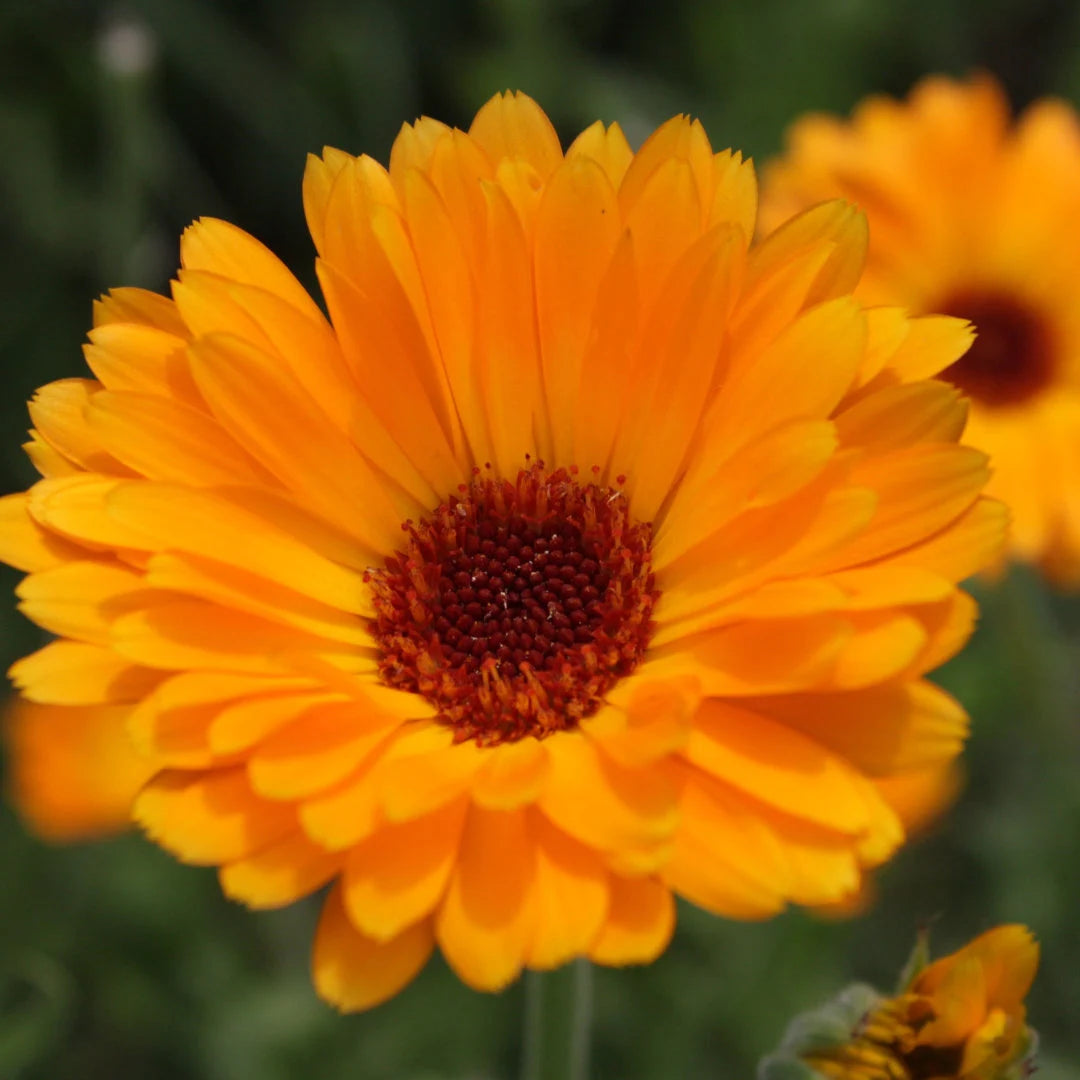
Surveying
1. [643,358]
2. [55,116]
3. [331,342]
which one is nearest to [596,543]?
[643,358]

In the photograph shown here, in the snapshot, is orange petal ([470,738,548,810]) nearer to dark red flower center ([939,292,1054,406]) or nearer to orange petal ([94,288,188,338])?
orange petal ([94,288,188,338])

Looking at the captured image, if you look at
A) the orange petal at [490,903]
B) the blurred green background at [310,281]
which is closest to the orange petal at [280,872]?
the orange petal at [490,903]

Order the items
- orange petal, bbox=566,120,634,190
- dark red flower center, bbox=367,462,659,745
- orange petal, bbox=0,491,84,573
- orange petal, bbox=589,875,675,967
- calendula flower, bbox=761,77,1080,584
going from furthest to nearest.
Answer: calendula flower, bbox=761,77,1080,584 < dark red flower center, bbox=367,462,659,745 < orange petal, bbox=566,120,634,190 < orange petal, bbox=0,491,84,573 < orange petal, bbox=589,875,675,967

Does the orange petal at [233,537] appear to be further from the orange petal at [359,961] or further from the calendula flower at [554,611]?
the orange petal at [359,961]

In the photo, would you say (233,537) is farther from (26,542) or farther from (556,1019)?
(556,1019)

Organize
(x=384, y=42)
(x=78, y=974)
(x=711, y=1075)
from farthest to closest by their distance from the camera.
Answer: (x=384, y=42) < (x=78, y=974) < (x=711, y=1075)

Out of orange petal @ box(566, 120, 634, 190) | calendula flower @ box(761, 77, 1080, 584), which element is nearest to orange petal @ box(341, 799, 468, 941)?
orange petal @ box(566, 120, 634, 190)

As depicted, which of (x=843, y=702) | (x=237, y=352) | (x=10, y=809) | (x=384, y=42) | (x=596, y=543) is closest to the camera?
(x=843, y=702)

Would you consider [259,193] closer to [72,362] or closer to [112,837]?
[72,362]
